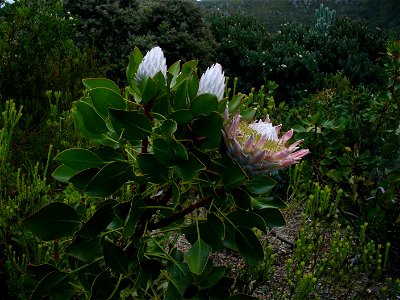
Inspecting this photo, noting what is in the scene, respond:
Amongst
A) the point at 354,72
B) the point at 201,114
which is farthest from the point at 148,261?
the point at 354,72

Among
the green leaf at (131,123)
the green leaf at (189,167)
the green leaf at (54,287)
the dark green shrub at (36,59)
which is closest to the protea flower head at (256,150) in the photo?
the green leaf at (189,167)

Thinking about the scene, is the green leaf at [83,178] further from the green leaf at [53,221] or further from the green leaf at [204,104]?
the green leaf at [204,104]

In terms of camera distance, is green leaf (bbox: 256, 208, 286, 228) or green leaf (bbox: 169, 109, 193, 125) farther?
green leaf (bbox: 256, 208, 286, 228)

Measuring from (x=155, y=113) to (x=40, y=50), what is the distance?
335cm

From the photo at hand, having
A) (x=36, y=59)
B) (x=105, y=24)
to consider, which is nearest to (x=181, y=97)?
(x=36, y=59)

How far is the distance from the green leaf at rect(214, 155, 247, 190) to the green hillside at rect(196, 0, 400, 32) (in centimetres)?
2142

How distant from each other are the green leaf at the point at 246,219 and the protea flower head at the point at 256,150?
0.12m

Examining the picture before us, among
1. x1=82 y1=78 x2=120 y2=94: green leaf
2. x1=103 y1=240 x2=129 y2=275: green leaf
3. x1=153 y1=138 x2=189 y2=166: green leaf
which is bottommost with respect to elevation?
x1=103 y1=240 x2=129 y2=275: green leaf

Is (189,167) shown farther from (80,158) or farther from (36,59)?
(36,59)

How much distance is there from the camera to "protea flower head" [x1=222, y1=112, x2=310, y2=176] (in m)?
1.33

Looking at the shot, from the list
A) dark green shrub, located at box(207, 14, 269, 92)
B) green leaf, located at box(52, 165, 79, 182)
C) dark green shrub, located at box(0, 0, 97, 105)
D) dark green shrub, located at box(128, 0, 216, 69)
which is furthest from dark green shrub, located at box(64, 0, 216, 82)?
green leaf, located at box(52, 165, 79, 182)

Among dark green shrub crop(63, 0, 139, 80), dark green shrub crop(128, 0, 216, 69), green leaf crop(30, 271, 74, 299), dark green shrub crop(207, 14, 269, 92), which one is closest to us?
green leaf crop(30, 271, 74, 299)

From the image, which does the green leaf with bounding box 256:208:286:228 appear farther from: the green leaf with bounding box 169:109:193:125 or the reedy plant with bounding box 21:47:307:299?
the green leaf with bounding box 169:109:193:125

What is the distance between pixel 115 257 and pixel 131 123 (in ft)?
1.35
